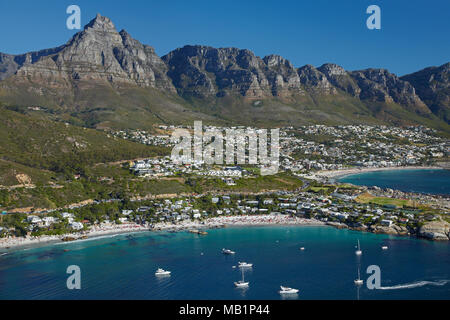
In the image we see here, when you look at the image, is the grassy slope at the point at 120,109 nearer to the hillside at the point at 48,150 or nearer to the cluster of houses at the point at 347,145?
the cluster of houses at the point at 347,145

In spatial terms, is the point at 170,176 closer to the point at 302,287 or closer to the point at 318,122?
the point at 302,287

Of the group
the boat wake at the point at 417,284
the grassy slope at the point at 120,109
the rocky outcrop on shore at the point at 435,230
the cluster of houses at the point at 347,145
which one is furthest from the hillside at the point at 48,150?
the rocky outcrop on shore at the point at 435,230

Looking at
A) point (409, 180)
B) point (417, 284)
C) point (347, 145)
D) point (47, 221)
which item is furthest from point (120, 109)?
point (417, 284)

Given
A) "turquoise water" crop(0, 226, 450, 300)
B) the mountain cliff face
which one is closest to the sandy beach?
"turquoise water" crop(0, 226, 450, 300)

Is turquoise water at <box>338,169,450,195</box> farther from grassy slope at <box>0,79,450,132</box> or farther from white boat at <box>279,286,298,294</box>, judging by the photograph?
grassy slope at <box>0,79,450,132</box>

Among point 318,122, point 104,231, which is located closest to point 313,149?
point 318,122
